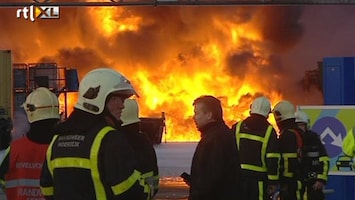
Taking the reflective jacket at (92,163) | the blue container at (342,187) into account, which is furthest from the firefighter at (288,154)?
A: the reflective jacket at (92,163)

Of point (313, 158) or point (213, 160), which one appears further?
point (313, 158)

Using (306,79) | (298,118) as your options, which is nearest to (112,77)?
(298,118)

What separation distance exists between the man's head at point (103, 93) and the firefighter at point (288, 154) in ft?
11.3

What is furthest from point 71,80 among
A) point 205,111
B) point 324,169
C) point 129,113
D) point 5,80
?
point 205,111

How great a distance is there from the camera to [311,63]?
30.3 metres

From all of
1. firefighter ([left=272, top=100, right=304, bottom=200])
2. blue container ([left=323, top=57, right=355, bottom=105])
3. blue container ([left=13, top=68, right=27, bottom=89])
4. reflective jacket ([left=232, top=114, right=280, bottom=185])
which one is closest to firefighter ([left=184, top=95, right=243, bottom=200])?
reflective jacket ([left=232, top=114, right=280, bottom=185])

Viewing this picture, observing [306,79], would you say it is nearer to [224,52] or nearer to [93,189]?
[224,52]

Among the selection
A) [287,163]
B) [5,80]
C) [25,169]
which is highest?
[5,80]

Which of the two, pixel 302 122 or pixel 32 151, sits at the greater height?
pixel 302 122

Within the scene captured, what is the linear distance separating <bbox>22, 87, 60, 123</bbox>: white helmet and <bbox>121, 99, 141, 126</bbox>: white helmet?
82 centimetres

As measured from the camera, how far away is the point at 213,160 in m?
5.00

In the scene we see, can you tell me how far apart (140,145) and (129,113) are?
237 mm

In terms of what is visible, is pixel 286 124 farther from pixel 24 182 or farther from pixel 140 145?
pixel 24 182

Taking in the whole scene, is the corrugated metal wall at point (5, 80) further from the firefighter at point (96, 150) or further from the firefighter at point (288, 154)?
the firefighter at point (96, 150)
